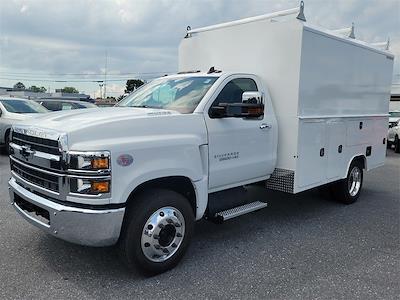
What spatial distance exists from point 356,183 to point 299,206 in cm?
129

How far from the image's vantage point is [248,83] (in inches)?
201

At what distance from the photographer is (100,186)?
3.37 meters

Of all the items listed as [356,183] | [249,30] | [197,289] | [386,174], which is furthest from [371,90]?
[197,289]

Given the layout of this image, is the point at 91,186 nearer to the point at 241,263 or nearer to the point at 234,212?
the point at 241,263

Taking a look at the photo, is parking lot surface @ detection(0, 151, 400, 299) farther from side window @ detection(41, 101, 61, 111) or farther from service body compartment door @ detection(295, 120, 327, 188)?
side window @ detection(41, 101, 61, 111)

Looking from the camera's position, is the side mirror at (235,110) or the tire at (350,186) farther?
the tire at (350,186)

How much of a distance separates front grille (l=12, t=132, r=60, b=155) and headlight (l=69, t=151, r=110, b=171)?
0.21 metres

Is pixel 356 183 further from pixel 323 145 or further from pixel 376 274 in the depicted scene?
pixel 376 274

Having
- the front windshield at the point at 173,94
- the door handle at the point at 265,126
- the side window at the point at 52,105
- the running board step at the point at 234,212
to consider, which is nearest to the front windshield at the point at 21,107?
the side window at the point at 52,105

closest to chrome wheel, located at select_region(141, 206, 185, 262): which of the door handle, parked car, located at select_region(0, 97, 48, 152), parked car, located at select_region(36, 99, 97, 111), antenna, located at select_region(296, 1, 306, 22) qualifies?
the door handle

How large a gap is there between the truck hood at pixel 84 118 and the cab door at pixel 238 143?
1.96 ft

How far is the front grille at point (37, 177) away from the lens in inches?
140

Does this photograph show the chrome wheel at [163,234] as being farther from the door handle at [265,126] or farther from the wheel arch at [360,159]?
the wheel arch at [360,159]

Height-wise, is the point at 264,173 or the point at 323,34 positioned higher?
the point at 323,34
